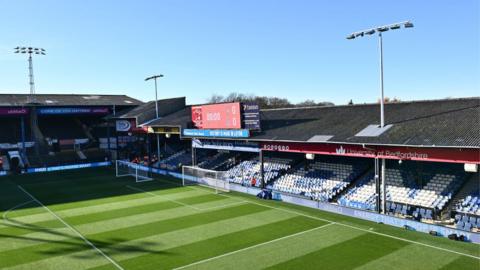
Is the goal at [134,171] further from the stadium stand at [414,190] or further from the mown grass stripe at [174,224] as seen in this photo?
the stadium stand at [414,190]

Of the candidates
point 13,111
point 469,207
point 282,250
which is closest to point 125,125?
point 13,111

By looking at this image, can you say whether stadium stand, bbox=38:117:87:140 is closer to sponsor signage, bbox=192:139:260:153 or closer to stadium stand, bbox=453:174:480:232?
sponsor signage, bbox=192:139:260:153

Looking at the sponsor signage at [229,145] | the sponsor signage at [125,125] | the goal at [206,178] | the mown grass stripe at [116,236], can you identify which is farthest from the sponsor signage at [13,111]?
the mown grass stripe at [116,236]

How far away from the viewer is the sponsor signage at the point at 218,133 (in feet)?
101

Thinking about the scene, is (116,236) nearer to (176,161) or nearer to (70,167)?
(176,161)

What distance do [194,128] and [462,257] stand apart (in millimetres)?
26313

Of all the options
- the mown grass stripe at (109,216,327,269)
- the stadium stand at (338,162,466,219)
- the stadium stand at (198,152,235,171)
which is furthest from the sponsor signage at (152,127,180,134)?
the mown grass stripe at (109,216,327,269)

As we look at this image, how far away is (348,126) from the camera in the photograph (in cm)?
2591

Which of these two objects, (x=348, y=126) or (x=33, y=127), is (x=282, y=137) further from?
(x=33, y=127)

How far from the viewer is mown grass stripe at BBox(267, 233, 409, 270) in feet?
50.1

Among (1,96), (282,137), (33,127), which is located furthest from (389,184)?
(1,96)

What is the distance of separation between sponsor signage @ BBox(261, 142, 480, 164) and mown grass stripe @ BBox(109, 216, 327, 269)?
5119 millimetres

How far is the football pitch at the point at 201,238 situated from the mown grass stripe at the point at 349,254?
0.13ft

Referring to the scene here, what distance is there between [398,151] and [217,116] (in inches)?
665
